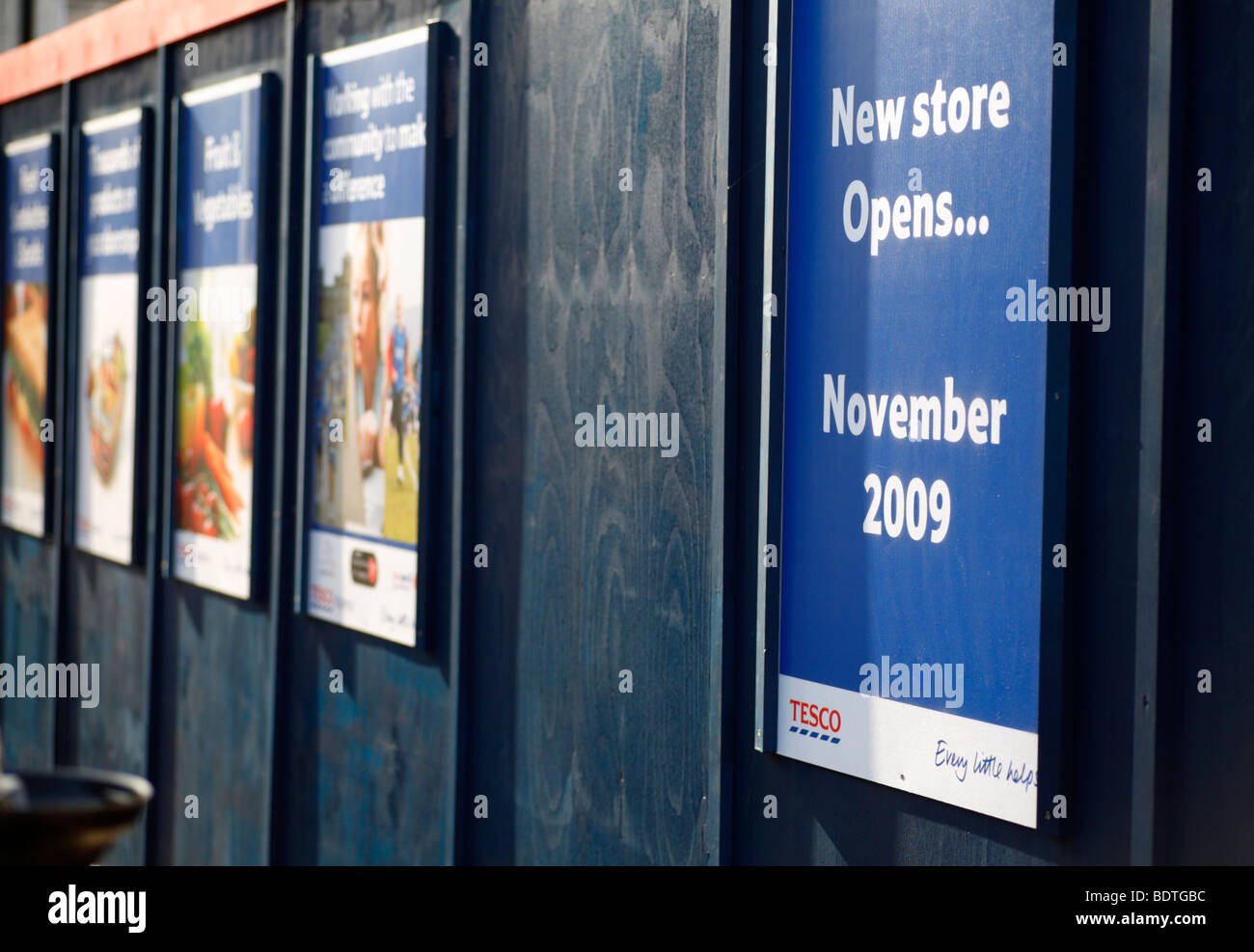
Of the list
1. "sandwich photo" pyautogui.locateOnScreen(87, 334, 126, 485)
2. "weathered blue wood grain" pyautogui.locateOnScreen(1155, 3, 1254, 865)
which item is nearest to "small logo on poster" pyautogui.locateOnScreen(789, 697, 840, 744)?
"weathered blue wood grain" pyautogui.locateOnScreen(1155, 3, 1254, 865)

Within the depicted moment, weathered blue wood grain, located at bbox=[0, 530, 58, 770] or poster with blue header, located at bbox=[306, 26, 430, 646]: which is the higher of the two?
poster with blue header, located at bbox=[306, 26, 430, 646]

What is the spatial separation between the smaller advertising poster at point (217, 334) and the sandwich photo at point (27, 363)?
1.84 m

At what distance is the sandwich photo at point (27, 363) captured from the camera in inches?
322

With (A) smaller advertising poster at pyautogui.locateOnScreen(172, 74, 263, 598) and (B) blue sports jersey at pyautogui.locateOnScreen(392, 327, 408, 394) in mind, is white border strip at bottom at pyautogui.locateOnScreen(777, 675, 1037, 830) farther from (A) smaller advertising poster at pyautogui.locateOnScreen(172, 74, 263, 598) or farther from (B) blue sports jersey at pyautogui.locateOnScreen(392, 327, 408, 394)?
(A) smaller advertising poster at pyautogui.locateOnScreen(172, 74, 263, 598)

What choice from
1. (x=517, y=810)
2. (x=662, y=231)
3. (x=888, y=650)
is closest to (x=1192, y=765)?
(x=888, y=650)

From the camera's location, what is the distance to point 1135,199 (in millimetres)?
2752

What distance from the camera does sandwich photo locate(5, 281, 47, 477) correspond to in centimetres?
817

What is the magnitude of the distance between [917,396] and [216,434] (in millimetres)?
3765

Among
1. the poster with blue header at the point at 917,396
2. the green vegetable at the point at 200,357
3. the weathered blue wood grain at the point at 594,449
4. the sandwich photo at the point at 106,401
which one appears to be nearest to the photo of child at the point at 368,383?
the weathered blue wood grain at the point at 594,449

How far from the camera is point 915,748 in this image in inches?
125

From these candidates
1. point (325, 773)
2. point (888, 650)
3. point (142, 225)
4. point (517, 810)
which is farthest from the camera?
point (142, 225)

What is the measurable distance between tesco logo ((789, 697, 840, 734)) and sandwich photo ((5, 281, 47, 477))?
18.6 feet
